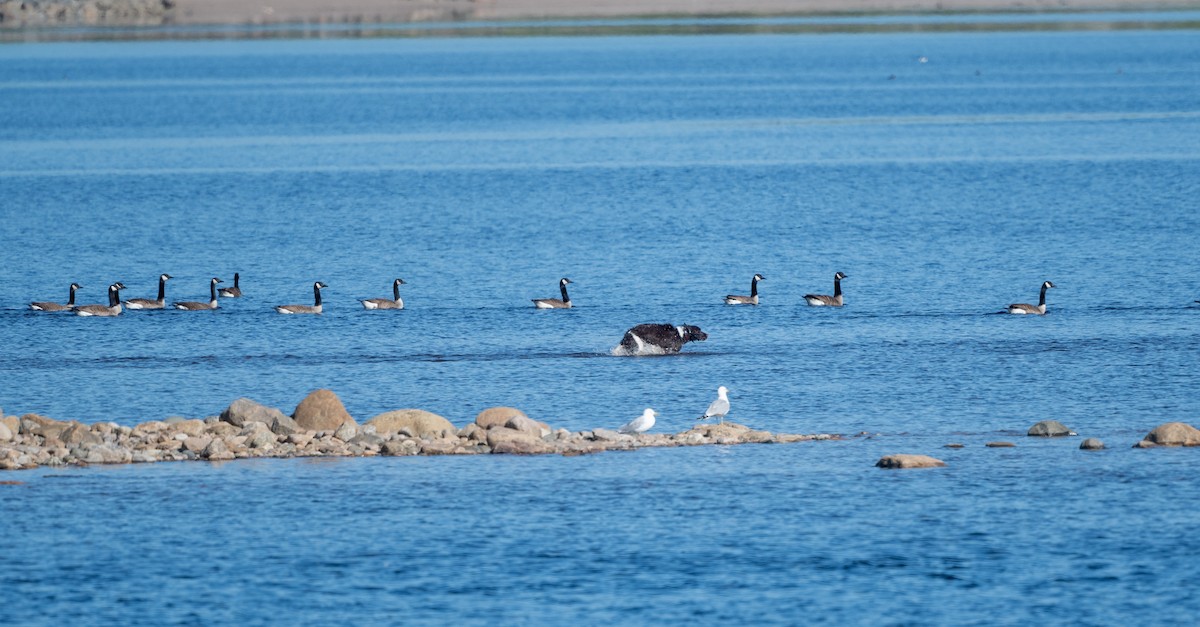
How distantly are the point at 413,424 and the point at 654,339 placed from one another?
996 cm

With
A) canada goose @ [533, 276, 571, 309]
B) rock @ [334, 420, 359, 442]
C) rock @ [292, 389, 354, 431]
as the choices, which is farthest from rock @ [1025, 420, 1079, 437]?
canada goose @ [533, 276, 571, 309]

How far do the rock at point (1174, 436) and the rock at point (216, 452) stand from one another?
1437cm

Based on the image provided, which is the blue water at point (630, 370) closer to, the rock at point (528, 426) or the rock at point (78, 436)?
the rock at point (528, 426)

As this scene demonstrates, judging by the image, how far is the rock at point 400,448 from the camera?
96.9ft

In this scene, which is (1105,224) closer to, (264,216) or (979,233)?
(979,233)

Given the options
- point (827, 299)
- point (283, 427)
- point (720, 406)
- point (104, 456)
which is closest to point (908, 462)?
point (720, 406)

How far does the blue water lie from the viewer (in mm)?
23312

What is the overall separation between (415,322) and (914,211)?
97.9ft

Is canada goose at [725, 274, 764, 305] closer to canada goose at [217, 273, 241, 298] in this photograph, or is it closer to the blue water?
the blue water

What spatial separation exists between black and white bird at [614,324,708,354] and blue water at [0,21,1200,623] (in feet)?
1.88

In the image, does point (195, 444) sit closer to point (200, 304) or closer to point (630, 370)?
point (630, 370)

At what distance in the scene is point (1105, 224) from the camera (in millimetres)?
63469

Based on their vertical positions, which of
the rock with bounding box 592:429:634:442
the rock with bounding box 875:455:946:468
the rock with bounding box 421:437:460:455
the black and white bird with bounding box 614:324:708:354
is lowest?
the rock with bounding box 875:455:946:468

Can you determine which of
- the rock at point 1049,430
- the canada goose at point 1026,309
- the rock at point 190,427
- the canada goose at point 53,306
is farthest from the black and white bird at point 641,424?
the canada goose at point 53,306
